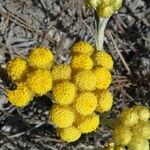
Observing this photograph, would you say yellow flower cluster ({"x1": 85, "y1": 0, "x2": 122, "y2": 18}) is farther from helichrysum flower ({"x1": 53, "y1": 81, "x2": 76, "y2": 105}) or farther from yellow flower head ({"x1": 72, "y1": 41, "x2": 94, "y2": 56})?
helichrysum flower ({"x1": 53, "y1": 81, "x2": 76, "y2": 105})

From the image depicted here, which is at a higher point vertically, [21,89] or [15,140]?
[21,89]

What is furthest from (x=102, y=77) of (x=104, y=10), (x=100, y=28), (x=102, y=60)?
(x=100, y=28)

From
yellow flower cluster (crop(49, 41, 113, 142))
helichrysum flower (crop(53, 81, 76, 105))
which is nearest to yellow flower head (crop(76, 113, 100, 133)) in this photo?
yellow flower cluster (crop(49, 41, 113, 142))

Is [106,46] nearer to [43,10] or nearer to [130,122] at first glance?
[43,10]

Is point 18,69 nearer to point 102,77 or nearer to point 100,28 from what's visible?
point 102,77

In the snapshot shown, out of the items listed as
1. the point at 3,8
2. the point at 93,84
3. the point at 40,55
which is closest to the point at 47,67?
the point at 40,55

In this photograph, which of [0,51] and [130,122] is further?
[0,51]

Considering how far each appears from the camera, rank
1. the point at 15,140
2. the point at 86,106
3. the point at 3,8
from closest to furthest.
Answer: the point at 86,106, the point at 15,140, the point at 3,8
